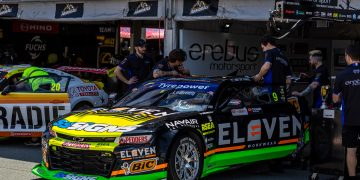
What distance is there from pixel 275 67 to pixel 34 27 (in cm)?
1323

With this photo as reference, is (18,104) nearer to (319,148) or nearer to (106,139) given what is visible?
(106,139)

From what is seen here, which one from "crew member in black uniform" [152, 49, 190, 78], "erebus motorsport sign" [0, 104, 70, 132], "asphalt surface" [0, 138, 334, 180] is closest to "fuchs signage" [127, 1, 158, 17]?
"crew member in black uniform" [152, 49, 190, 78]

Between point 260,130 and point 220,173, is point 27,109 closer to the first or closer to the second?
point 220,173

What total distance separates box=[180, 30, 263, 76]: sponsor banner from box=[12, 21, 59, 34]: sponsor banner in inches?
345

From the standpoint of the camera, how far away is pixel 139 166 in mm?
6320

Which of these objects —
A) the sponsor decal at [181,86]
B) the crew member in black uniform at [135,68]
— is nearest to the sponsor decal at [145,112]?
the sponsor decal at [181,86]

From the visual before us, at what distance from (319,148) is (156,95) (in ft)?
7.17

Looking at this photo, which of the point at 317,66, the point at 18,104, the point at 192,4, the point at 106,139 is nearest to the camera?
the point at 106,139

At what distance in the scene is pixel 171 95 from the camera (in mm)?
7551

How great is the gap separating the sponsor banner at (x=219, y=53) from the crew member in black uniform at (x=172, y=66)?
2356mm

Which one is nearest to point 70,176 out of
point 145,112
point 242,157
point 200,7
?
point 145,112

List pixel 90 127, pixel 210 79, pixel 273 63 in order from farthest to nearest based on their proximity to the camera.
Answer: pixel 273 63, pixel 210 79, pixel 90 127

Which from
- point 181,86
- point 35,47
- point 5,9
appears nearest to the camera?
point 181,86

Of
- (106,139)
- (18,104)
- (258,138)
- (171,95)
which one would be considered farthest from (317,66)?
(18,104)
